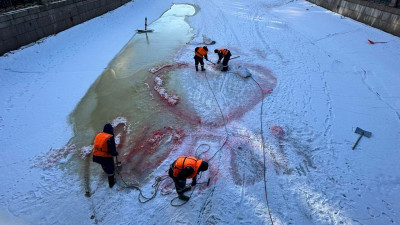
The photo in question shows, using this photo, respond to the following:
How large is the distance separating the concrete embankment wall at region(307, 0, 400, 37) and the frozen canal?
57 centimetres

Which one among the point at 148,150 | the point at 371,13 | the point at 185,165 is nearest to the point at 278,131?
the point at 185,165

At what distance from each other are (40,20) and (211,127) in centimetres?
1059

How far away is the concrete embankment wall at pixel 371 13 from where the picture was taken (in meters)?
Result: 11.7

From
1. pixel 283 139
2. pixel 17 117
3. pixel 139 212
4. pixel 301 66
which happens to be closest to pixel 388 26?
pixel 301 66

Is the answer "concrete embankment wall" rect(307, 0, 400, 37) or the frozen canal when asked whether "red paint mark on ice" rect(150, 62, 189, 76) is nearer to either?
the frozen canal

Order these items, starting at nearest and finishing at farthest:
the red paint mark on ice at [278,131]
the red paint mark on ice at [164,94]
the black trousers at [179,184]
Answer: the black trousers at [179,184]
the red paint mark on ice at [278,131]
the red paint mark on ice at [164,94]

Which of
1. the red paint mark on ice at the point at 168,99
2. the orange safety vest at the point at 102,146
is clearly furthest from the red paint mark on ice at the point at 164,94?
the orange safety vest at the point at 102,146

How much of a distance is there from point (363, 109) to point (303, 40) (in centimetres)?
666

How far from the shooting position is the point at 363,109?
7270mm

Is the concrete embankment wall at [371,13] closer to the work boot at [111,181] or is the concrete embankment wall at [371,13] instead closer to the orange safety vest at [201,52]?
the orange safety vest at [201,52]

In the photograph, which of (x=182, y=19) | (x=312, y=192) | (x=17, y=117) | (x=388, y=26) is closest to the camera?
(x=312, y=192)

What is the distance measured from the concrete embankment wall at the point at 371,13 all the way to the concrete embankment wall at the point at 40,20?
54.9 ft

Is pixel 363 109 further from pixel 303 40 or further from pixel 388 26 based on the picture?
pixel 388 26

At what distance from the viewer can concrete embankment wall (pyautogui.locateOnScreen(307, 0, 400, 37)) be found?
1173 cm
